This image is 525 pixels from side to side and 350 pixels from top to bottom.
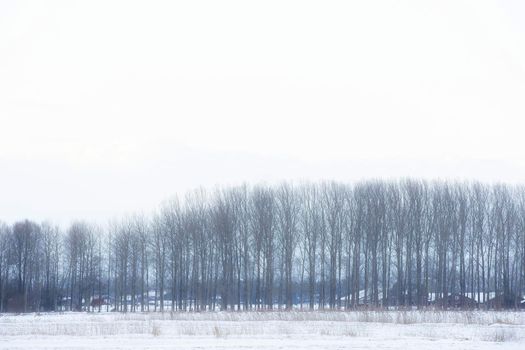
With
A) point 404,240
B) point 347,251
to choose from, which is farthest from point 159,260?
point 404,240

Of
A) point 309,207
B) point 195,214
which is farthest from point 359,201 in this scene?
point 195,214

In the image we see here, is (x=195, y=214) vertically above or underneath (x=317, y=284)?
above

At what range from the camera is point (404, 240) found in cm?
6556

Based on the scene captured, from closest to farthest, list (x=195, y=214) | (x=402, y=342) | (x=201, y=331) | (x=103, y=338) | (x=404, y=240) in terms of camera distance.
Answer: (x=402, y=342)
(x=103, y=338)
(x=201, y=331)
(x=404, y=240)
(x=195, y=214)

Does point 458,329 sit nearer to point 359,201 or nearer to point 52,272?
point 359,201

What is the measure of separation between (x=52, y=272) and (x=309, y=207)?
3488 cm

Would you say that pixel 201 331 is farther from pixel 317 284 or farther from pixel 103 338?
pixel 317 284

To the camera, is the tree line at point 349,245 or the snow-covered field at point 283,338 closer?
the snow-covered field at point 283,338

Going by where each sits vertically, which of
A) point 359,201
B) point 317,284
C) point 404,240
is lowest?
point 317,284

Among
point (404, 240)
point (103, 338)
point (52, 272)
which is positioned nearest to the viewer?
point (103, 338)

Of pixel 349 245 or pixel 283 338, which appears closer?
pixel 283 338

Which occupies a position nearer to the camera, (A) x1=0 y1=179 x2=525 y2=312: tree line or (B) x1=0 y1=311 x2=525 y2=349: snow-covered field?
(B) x1=0 y1=311 x2=525 y2=349: snow-covered field

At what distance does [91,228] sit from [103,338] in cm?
6197

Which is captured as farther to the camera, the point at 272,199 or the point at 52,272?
the point at 52,272
